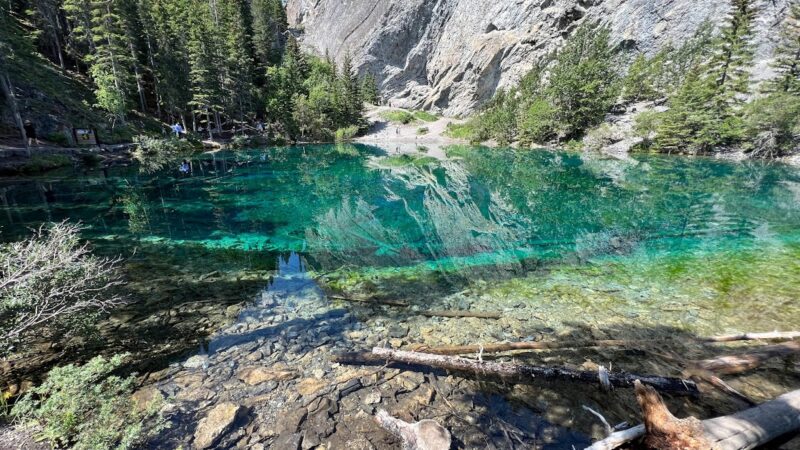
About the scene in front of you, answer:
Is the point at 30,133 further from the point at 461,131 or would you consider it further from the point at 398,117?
the point at 398,117

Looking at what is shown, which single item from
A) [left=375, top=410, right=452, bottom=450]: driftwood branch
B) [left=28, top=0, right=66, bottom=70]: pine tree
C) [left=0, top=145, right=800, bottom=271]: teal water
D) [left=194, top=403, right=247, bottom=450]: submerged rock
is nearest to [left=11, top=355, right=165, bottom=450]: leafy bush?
[left=194, top=403, right=247, bottom=450]: submerged rock

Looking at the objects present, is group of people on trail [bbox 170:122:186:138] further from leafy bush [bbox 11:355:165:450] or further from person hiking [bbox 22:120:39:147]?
leafy bush [bbox 11:355:165:450]

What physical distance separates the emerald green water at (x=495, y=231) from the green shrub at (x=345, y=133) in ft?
130

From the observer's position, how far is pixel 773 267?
31.8ft

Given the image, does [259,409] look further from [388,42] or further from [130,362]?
[388,42]

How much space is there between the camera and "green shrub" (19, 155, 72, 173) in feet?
74.2

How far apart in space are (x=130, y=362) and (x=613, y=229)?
16.6 metres

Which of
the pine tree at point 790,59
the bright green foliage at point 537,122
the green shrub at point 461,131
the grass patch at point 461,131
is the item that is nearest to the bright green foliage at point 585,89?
the bright green foliage at point 537,122

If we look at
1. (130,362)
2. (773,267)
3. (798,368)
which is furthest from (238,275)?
(773,267)

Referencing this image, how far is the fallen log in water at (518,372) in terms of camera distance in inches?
179

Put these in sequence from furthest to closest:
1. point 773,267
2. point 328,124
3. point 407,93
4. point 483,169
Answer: point 407,93
point 328,124
point 483,169
point 773,267

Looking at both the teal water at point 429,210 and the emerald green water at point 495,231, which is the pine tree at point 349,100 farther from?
the emerald green water at point 495,231

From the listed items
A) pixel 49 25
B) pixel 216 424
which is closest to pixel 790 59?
pixel 216 424

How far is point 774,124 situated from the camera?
29.8 metres
